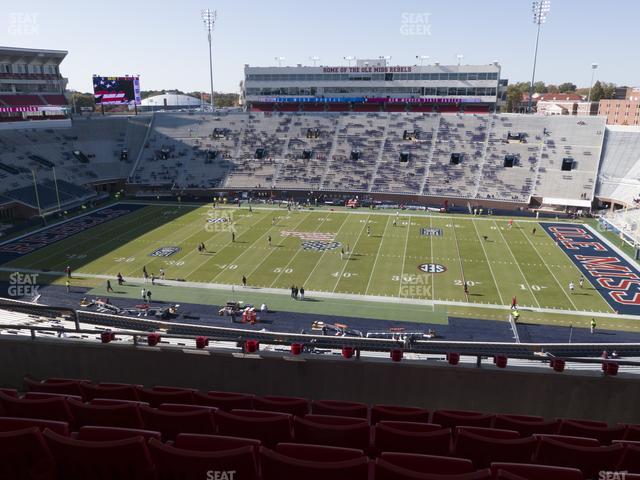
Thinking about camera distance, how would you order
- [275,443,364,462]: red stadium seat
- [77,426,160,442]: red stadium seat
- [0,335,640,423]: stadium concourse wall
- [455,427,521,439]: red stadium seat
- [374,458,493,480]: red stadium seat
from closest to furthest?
[374,458,493,480]: red stadium seat
[275,443,364,462]: red stadium seat
[77,426,160,442]: red stadium seat
[455,427,521,439]: red stadium seat
[0,335,640,423]: stadium concourse wall

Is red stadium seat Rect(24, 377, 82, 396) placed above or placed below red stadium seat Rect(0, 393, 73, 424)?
below

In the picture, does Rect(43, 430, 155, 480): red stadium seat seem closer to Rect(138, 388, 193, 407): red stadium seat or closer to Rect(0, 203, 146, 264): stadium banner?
Rect(138, 388, 193, 407): red stadium seat

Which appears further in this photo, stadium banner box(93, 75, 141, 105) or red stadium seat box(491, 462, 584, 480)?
stadium banner box(93, 75, 141, 105)

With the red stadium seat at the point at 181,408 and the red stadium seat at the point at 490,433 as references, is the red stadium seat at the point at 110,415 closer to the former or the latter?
the red stadium seat at the point at 181,408

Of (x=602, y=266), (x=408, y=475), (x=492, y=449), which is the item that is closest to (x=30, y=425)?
(x=408, y=475)

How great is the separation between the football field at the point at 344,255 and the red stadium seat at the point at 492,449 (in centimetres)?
2478

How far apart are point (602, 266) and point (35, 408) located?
37.1 m

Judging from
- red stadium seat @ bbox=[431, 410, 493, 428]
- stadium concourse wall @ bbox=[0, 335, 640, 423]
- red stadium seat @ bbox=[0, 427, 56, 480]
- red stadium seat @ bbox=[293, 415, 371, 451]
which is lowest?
stadium concourse wall @ bbox=[0, 335, 640, 423]

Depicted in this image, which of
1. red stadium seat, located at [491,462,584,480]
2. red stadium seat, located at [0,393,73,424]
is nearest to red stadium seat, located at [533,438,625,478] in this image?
red stadium seat, located at [491,462,584,480]

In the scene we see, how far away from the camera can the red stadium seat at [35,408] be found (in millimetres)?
5223

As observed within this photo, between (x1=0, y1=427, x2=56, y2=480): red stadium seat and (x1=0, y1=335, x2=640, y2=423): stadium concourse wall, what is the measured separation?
3.62 meters

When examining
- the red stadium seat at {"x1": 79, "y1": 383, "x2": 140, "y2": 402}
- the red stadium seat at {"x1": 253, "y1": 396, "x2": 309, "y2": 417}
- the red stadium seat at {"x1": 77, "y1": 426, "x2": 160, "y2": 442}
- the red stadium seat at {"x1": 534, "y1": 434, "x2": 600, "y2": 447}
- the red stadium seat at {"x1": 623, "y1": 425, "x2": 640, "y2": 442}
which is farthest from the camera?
the red stadium seat at {"x1": 79, "y1": 383, "x2": 140, "y2": 402}

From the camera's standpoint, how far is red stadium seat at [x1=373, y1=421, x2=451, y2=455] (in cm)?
477

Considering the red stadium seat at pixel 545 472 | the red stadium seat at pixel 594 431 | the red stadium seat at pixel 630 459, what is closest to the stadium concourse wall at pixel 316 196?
the red stadium seat at pixel 594 431
